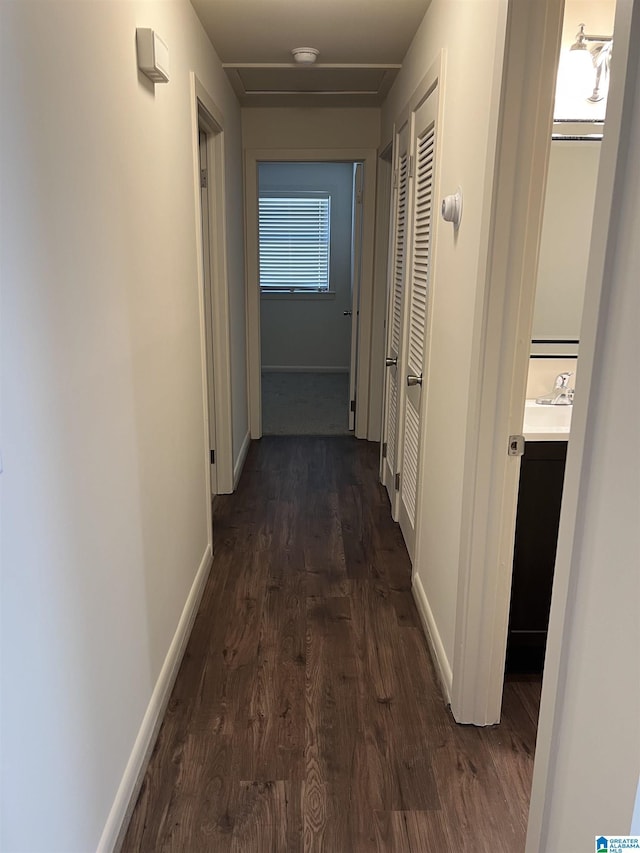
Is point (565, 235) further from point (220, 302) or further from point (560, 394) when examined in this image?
point (220, 302)

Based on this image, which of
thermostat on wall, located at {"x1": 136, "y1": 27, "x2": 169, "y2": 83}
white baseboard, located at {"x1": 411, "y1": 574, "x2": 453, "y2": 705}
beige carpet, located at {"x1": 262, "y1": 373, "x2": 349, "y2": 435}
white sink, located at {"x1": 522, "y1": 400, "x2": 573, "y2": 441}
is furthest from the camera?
beige carpet, located at {"x1": 262, "y1": 373, "x2": 349, "y2": 435}

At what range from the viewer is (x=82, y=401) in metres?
1.33

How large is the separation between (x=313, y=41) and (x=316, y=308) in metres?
4.67

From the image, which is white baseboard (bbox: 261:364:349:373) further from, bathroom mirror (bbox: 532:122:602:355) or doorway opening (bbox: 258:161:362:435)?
bathroom mirror (bbox: 532:122:602:355)

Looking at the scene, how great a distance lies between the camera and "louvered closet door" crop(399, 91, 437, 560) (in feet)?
8.38

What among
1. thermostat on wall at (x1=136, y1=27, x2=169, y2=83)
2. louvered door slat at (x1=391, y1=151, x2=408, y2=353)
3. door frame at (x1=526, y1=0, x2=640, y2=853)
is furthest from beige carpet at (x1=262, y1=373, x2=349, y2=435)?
door frame at (x1=526, y1=0, x2=640, y2=853)

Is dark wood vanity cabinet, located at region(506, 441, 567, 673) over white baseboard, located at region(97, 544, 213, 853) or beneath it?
over

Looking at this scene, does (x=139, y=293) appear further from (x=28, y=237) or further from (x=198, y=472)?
(x=198, y=472)

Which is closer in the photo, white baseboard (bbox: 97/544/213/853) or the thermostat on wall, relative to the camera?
white baseboard (bbox: 97/544/213/853)

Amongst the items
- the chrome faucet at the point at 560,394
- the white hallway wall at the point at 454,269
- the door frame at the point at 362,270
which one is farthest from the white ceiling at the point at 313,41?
the chrome faucet at the point at 560,394

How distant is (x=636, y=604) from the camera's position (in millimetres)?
878

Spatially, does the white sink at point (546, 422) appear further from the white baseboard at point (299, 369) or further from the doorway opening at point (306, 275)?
the white baseboard at point (299, 369)

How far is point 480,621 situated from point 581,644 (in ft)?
2.90

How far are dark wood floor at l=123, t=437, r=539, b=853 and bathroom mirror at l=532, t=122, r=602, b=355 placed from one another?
4.15ft
